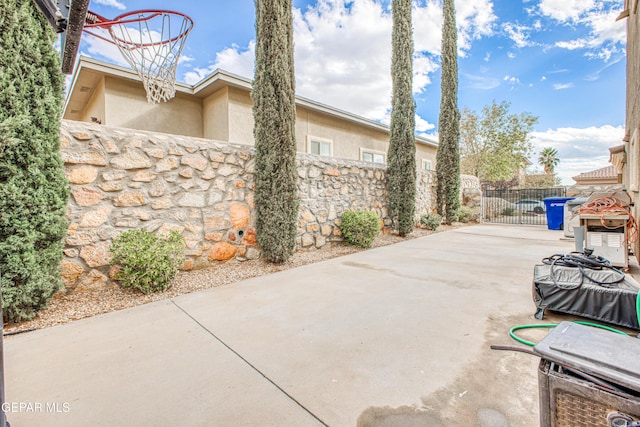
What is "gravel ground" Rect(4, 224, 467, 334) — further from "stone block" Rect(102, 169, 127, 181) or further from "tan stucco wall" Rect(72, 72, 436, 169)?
"tan stucco wall" Rect(72, 72, 436, 169)

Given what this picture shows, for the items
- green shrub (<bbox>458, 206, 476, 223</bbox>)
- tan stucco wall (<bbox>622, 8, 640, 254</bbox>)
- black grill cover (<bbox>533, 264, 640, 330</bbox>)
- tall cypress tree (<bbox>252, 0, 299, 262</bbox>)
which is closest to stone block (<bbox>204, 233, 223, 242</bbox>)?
tall cypress tree (<bbox>252, 0, 299, 262</bbox>)

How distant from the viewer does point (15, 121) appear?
2.64 m

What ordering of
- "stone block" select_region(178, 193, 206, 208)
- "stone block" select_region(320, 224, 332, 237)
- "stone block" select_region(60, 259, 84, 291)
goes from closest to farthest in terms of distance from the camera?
"stone block" select_region(60, 259, 84, 291) → "stone block" select_region(178, 193, 206, 208) → "stone block" select_region(320, 224, 332, 237)

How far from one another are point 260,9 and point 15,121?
395 cm

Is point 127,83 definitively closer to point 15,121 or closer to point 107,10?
point 107,10

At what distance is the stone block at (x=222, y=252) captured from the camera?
4.73m

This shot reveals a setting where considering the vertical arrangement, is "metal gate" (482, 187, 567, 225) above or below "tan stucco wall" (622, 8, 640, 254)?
below

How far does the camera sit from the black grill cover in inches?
96.3

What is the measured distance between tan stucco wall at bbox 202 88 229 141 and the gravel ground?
4471 millimetres

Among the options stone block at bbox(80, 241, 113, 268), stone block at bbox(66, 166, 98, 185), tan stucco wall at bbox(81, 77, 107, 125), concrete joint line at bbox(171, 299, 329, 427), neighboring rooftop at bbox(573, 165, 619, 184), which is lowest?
concrete joint line at bbox(171, 299, 329, 427)

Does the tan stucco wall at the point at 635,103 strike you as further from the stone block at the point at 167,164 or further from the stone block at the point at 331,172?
the stone block at the point at 167,164

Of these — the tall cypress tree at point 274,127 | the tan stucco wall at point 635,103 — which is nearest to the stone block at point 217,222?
the tall cypress tree at point 274,127

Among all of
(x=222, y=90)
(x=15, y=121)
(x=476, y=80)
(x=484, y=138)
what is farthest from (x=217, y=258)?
(x=484, y=138)

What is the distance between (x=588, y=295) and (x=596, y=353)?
2.05m
